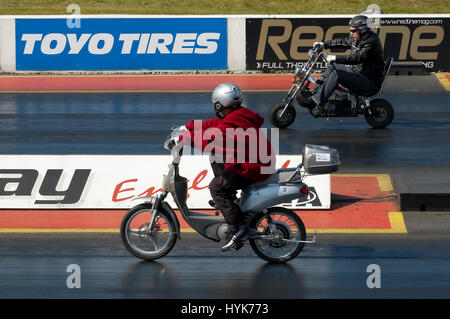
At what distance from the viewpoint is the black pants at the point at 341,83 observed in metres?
17.1

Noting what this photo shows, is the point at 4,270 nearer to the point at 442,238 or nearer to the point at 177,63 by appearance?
the point at 442,238

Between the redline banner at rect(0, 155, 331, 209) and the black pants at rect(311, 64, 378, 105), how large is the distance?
16.3 ft

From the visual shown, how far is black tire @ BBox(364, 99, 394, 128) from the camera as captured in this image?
58.2 ft

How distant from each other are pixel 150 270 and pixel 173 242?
39 cm

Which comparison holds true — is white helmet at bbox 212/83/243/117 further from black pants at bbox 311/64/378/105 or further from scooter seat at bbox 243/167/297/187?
black pants at bbox 311/64/378/105

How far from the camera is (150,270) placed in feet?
30.9

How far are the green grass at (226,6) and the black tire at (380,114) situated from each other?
13.2m

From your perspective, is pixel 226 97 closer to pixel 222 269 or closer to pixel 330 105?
pixel 222 269

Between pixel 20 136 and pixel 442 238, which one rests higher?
pixel 20 136

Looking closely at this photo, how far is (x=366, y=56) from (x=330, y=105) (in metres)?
1.07

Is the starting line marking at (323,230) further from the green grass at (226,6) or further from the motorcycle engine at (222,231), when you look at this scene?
the green grass at (226,6)

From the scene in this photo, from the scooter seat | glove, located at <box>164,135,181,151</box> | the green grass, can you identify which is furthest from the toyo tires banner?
glove, located at <box>164,135,181,151</box>

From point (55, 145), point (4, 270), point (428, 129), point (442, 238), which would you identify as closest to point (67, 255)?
point (4, 270)
